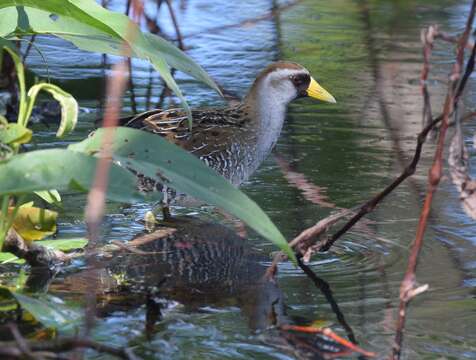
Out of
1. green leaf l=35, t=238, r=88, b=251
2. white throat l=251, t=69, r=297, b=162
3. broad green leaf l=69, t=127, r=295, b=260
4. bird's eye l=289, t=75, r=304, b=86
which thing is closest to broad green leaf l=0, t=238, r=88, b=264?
green leaf l=35, t=238, r=88, b=251

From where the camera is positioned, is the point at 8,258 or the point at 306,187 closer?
the point at 8,258

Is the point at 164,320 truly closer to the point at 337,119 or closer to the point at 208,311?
the point at 208,311

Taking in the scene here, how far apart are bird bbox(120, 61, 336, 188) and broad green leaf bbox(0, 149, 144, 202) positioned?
2197 millimetres

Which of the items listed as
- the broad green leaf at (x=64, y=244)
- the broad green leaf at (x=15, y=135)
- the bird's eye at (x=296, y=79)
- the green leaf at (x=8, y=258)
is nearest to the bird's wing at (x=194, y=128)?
the bird's eye at (x=296, y=79)

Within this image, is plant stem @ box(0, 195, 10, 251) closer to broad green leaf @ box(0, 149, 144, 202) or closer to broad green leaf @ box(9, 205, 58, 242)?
broad green leaf @ box(0, 149, 144, 202)

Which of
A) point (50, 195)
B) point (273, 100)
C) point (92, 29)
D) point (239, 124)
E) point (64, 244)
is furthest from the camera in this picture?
point (273, 100)

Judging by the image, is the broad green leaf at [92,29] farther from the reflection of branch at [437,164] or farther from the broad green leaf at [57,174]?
the reflection of branch at [437,164]

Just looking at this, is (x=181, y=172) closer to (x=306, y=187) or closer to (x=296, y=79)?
(x=306, y=187)

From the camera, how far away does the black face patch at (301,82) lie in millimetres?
6289

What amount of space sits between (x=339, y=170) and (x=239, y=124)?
616 millimetres

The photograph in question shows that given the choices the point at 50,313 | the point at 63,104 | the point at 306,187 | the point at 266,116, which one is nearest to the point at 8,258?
the point at 50,313

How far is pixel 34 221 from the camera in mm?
4281

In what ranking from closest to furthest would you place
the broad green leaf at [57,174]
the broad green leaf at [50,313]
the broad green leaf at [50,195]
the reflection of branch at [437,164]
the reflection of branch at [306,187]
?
the reflection of branch at [437,164] < the broad green leaf at [57,174] < the broad green leaf at [50,313] < the broad green leaf at [50,195] < the reflection of branch at [306,187]

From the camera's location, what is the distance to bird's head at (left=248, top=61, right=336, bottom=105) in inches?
246
